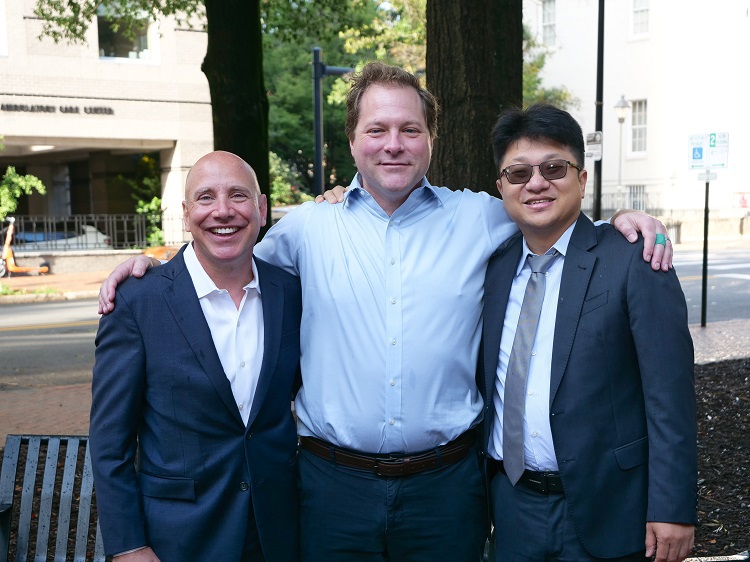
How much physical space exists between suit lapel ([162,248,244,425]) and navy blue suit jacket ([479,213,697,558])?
1.14 meters

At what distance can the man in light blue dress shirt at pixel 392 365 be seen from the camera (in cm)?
333

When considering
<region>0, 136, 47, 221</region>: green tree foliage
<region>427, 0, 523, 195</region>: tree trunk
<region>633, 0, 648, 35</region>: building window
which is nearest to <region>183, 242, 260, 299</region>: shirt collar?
<region>427, 0, 523, 195</region>: tree trunk

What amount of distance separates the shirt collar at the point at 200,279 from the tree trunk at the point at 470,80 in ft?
8.37

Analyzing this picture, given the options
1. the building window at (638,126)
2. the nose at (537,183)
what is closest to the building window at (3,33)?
the nose at (537,183)

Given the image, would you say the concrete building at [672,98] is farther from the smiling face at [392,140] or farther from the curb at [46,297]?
the smiling face at [392,140]

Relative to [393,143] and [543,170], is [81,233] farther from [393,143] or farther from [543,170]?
[543,170]

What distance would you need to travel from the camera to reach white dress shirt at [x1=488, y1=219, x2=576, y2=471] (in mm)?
3041

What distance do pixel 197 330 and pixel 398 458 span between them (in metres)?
0.91

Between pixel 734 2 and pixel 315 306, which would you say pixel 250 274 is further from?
pixel 734 2

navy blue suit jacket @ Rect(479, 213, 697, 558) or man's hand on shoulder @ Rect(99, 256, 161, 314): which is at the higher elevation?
man's hand on shoulder @ Rect(99, 256, 161, 314)

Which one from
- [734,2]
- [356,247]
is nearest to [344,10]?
[356,247]

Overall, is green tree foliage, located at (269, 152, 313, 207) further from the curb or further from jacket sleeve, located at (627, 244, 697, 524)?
jacket sleeve, located at (627, 244, 697, 524)

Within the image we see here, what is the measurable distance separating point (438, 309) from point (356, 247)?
417 mm

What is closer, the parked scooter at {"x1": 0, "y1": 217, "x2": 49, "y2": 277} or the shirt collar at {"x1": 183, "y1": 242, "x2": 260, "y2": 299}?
the shirt collar at {"x1": 183, "y1": 242, "x2": 260, "y2": 299}
